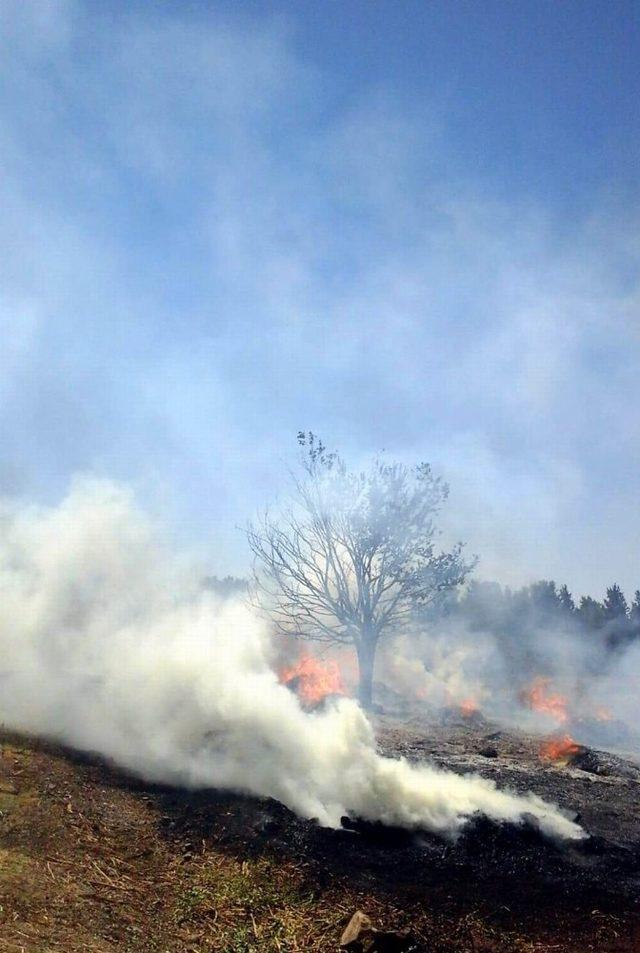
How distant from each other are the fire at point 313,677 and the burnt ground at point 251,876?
10976 mm

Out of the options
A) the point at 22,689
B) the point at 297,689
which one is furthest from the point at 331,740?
the point at 297,689

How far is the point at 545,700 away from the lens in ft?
114

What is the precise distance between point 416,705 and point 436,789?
812 inches

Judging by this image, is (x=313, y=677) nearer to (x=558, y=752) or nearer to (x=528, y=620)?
(x=558, y=752)

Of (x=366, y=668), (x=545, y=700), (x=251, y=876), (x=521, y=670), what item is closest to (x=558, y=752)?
(x=366, y=668)

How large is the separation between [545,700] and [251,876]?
3164 cm

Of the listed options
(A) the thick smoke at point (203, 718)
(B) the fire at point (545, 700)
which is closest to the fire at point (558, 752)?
(A) the thick smoke at point (203, 718)

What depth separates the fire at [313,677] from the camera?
21.9 meters

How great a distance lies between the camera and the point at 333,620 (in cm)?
2650

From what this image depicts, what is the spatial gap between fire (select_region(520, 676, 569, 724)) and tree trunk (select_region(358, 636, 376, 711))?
549 inches

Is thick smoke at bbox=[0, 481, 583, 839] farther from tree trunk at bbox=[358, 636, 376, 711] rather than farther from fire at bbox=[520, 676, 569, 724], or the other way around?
fire at bbox=[520, 676, 569, 724]

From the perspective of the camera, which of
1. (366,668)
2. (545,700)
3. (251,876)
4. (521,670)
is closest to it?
(251,876)

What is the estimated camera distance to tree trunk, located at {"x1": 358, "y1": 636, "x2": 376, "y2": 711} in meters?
24.2

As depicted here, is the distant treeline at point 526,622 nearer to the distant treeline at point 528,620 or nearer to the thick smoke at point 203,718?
the distant treeline at point 528,620
